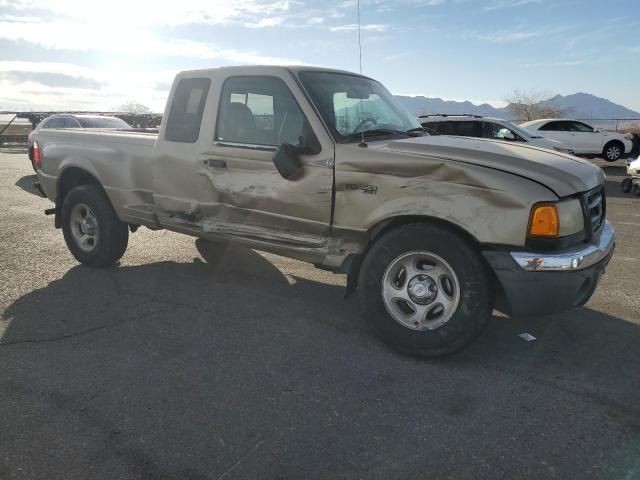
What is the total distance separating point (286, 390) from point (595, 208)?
249 centimetres

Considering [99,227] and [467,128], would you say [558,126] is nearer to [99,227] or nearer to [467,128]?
[467,128]

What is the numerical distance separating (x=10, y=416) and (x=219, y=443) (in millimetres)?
1225

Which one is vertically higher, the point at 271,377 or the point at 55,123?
the point at 55,123

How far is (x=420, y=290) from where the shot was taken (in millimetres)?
3562

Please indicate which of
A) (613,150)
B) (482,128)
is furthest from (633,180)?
(613,150)

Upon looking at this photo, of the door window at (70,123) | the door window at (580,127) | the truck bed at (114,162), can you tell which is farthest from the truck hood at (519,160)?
the door window at (580,127)

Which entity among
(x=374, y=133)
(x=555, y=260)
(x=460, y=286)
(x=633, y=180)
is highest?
(x=374, y=133)

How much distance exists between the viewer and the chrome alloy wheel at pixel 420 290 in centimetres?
348

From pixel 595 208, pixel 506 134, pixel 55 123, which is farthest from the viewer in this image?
pixel 55 123

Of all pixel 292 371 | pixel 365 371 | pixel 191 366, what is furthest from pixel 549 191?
pixel 191 366

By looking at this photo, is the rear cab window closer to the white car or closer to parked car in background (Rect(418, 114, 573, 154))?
parked car in background (Rect(418, 114, 573, 154))

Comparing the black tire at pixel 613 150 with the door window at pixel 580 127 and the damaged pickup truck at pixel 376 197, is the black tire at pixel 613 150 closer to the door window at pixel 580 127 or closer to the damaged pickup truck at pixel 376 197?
the door window at pixel 580 127

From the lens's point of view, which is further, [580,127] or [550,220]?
[580,127]

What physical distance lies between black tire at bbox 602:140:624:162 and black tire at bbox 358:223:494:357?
18.9 m
